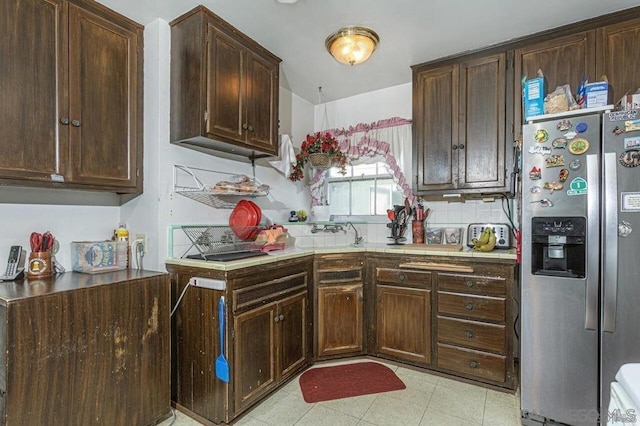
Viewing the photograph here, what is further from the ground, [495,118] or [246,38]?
[246,38]

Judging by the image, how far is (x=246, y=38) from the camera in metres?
2.28

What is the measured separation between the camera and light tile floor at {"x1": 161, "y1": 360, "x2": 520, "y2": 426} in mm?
1871

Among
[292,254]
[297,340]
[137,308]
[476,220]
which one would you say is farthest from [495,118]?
[137,308]

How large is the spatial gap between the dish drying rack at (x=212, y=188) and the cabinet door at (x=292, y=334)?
2.72 feet

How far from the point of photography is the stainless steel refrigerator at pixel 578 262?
1.59 m

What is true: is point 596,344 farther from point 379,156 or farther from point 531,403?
point 379,156

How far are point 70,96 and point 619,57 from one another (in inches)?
129

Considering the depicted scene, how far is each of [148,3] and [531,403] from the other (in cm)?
319

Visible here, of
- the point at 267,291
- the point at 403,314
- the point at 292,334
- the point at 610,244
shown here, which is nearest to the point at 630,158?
the point at 610,244

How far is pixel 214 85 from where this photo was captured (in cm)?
206

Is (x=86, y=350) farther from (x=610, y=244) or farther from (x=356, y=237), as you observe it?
(x=610, y=244)

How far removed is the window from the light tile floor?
1634 millimetres

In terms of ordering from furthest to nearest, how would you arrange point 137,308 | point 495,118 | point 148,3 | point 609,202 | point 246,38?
point 495,118 < point 246,38 < point 148,3 < point 137,308 < point 609,202

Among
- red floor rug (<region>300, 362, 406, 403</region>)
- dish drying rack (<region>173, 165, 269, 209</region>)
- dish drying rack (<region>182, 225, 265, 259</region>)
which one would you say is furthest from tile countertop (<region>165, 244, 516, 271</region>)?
red floor rug (<region>300, 362, 406, 403</region>)
